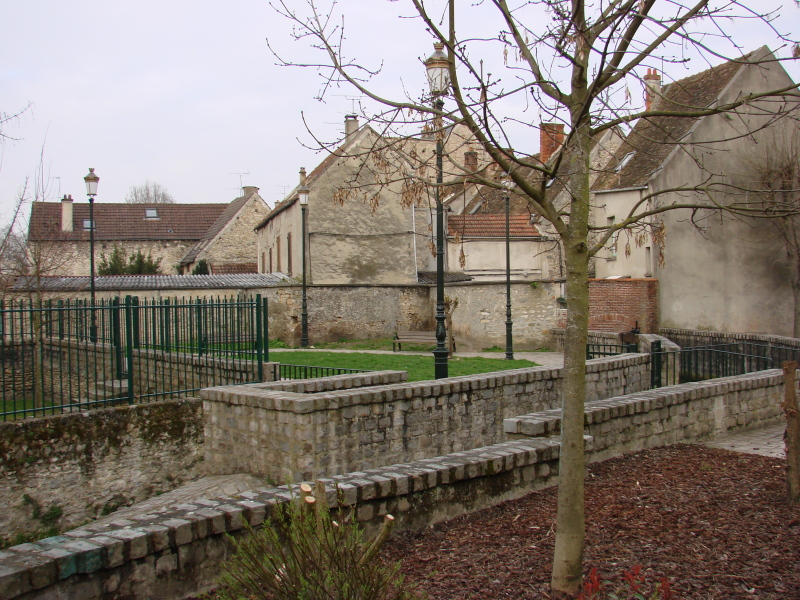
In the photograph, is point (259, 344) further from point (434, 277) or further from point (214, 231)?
point (214, 231)

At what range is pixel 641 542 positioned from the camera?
485cm

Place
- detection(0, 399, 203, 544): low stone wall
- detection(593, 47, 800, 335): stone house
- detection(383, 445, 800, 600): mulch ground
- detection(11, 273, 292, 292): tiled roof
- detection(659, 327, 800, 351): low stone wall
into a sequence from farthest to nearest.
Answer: detection(593, 47, 800, 335): stone house → detection(11, 273, 292, 292): tiled roof → detection(659, 327, 800, 351): low stone wall → detection(0, 399, 203, 544): low stone wall → detection(383, 445, 800, 600): mulch ground

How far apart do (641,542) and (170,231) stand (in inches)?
1776

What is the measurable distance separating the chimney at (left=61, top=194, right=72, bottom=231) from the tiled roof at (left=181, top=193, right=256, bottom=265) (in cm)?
711

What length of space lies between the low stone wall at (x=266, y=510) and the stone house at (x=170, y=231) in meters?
34.7

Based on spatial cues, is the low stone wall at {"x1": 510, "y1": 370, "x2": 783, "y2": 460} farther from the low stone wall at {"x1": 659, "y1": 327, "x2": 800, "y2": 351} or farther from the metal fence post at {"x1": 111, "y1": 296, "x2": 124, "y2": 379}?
the metal fence post at {"x1": 111, "y1": 296, "x2": 124, "y2": 379}

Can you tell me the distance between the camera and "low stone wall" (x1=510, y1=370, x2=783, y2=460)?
7.14m

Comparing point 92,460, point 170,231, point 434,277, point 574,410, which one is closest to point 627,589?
point 574,410

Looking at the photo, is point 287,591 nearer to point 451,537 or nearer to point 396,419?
point 451,537

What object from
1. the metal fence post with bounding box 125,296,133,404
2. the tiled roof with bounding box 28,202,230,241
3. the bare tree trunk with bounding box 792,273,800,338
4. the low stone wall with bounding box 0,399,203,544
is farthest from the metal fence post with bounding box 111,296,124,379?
the tiled roof with bounding box 28,202,230,241

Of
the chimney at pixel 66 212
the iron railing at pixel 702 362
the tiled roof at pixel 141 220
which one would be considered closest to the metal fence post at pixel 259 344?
the iron railing at pixel 702 362

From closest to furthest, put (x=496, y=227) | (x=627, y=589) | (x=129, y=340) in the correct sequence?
1. (x=627, y=589)
2. (x=129, y=340)
3. (x=496, y=227)

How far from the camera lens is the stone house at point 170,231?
41375 mm

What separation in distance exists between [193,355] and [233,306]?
162cm
